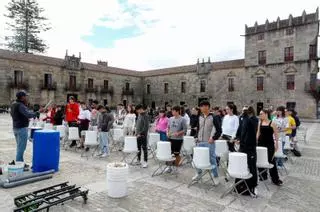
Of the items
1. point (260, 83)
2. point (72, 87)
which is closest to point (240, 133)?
point (260, 83)

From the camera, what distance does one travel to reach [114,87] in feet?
121

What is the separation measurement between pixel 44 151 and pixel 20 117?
3.26 feet

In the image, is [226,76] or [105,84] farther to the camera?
[105,84]

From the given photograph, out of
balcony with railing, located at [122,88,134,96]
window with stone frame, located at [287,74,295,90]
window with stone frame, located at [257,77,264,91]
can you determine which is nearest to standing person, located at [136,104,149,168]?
window with stone frame, located at [287,74,295,90]

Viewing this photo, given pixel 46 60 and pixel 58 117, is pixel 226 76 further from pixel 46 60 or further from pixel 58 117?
pixel 58 117

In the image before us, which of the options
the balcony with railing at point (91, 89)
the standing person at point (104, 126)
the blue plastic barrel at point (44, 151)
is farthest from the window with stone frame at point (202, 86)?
the blue plastic barrel at point (44, 151)

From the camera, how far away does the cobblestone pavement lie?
152 inches

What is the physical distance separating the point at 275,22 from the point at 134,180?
1149 inches

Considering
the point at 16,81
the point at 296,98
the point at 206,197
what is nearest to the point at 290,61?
the point at 296,98

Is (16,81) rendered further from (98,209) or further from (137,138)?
(98,209)

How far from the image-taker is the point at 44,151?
5.49m

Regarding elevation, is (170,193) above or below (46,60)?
below

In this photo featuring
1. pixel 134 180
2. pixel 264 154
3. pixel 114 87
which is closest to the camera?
pixel 264 154

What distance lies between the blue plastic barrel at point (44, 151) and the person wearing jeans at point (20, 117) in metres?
0.30
